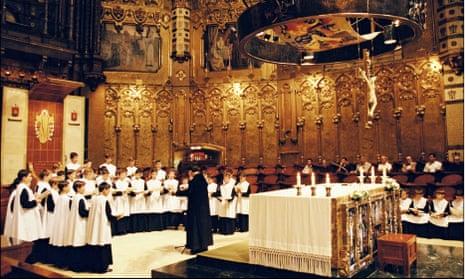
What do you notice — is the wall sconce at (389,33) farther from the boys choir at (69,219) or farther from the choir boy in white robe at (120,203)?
the choir boy in white robe at (120,203)

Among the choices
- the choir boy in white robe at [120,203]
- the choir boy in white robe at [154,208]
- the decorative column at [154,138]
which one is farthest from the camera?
the decorative column at [154,138]

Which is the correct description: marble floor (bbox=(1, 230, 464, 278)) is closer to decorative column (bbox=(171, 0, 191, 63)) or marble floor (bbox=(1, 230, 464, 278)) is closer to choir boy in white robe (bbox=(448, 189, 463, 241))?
choir boy in white robe (bbox=(448, 189, 463, 241))

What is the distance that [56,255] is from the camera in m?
7.36

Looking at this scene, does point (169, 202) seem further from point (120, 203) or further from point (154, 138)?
point (154, 138)

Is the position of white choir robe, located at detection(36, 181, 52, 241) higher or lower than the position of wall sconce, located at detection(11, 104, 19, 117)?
lower

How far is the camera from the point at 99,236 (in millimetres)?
6742

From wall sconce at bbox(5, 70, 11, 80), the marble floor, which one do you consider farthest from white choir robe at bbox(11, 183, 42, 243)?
wall sconce at bbox(5, 70, 11, 80)

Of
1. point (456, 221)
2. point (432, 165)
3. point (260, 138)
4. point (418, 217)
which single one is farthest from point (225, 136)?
point (456, 221)

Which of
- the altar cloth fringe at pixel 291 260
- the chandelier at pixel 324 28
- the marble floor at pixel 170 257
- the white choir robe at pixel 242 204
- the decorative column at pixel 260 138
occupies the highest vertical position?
the chandelier at pixel 324 28

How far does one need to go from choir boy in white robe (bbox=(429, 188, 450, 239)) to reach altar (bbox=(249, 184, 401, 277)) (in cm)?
358

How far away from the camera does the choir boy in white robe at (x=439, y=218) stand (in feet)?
29.3

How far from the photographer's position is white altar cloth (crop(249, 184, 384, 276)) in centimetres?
541

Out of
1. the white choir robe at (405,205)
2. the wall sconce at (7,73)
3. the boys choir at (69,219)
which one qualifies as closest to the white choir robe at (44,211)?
the boys choir at (69,219)

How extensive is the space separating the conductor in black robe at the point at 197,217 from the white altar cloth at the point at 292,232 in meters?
2.05
